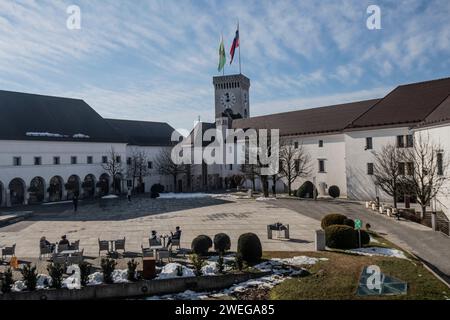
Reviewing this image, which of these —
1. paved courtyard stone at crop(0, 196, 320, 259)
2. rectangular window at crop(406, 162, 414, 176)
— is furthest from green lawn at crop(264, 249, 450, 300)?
rectangular window at crop(406, 162, 414, 176)

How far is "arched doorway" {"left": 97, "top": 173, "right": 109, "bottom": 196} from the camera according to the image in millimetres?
52344

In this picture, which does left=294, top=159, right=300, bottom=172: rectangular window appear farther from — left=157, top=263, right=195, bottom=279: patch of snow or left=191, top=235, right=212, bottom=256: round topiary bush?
left=157, top=263, right=195, bottom=279: patch of snow

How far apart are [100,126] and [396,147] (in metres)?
41.3

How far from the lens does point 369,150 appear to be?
3953 cm

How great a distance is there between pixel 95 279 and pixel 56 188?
37.3 metres

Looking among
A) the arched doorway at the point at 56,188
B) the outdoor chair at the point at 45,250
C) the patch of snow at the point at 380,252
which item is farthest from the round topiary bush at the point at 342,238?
the arched doorway at the point at 56,188

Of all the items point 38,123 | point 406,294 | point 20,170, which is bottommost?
point 406,294

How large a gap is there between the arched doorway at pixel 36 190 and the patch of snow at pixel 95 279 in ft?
111

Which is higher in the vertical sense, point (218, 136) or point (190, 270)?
point (218, 136)

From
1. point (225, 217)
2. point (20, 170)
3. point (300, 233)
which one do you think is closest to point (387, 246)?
point (300, 233)

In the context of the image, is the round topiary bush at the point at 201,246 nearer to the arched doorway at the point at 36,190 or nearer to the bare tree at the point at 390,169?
the bare tree at the point at 390,169

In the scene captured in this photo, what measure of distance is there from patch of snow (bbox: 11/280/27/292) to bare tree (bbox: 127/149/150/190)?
42.6 metres

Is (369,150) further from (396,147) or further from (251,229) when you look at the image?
(251,229)
